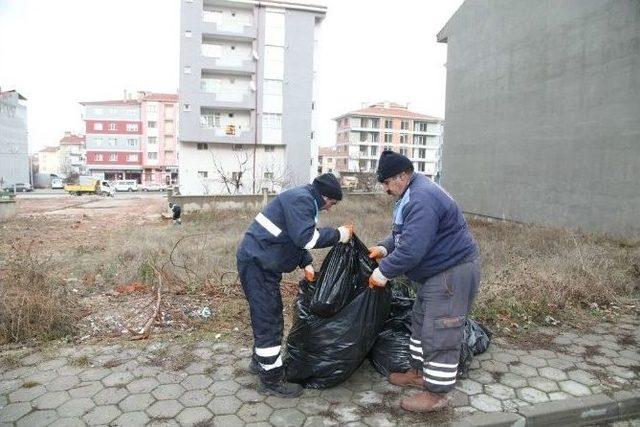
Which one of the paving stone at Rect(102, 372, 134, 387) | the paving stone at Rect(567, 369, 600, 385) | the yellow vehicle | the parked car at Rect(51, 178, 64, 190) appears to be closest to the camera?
the paving stone at Rect(102, 372, 134, 387)

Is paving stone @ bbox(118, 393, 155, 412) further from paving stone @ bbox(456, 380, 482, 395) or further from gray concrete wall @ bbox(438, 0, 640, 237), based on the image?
gray concrete wall @ bbox(438, 0, 640, 237)

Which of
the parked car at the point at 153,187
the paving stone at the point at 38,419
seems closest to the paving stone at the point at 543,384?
the paving stone at the point at 38,419

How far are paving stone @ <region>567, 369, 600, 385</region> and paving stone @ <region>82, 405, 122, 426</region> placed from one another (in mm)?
3165

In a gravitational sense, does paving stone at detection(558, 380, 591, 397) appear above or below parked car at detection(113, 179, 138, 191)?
below

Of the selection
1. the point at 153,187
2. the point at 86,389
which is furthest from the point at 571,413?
the point at 153,187

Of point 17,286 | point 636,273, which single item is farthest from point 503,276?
point 17,286

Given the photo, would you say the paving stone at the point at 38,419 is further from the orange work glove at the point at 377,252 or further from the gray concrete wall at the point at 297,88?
the gray concrete wall at the point at 297,88

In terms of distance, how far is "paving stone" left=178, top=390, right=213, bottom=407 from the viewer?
2740 millimetres

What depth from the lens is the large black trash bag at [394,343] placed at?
3.11 metres

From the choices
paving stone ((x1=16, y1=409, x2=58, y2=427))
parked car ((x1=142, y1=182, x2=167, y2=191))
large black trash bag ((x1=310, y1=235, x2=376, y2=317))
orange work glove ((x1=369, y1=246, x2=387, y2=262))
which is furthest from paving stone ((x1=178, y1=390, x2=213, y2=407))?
parked car ((x1=142, y1=182, x2=167, y2=191))

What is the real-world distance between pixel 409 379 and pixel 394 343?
0.87 feet

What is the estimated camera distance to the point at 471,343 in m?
3.33

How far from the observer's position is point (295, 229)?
9.13 ft

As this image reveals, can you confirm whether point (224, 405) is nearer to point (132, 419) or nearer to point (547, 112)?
point (132, 419)
